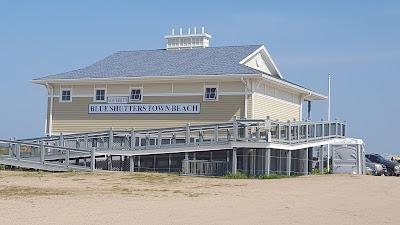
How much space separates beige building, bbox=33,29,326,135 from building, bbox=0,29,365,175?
5 cm

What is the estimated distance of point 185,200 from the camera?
16734 millimetres

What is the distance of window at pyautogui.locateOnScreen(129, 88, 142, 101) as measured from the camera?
34.5m

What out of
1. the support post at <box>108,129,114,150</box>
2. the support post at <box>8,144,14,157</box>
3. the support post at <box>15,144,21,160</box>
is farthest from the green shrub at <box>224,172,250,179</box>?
the support post at <box>8,144,14,157</box>

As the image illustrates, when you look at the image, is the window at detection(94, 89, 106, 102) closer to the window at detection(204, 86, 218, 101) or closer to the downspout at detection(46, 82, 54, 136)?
the downspout at detection(46, 82, 54, 136)

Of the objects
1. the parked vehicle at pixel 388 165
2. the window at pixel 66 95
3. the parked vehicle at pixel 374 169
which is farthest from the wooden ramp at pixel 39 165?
the parked vehicle at pixel 388 165

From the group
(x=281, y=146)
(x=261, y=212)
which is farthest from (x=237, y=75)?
(x=261, y=212)

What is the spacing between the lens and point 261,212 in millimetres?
14258

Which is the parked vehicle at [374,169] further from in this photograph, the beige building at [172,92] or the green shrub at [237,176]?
the green shrub at [237,176]

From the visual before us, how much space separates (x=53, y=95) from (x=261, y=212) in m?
24.2

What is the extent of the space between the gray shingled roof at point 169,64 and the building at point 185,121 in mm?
63

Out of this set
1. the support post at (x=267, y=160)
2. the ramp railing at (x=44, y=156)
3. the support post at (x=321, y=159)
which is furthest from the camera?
the support post at (x=321, y=159)

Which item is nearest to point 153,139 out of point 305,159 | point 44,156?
point 44,156

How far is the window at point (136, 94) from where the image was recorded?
34547mm

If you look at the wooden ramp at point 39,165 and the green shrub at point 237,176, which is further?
the wooden ramp at point 39,165
